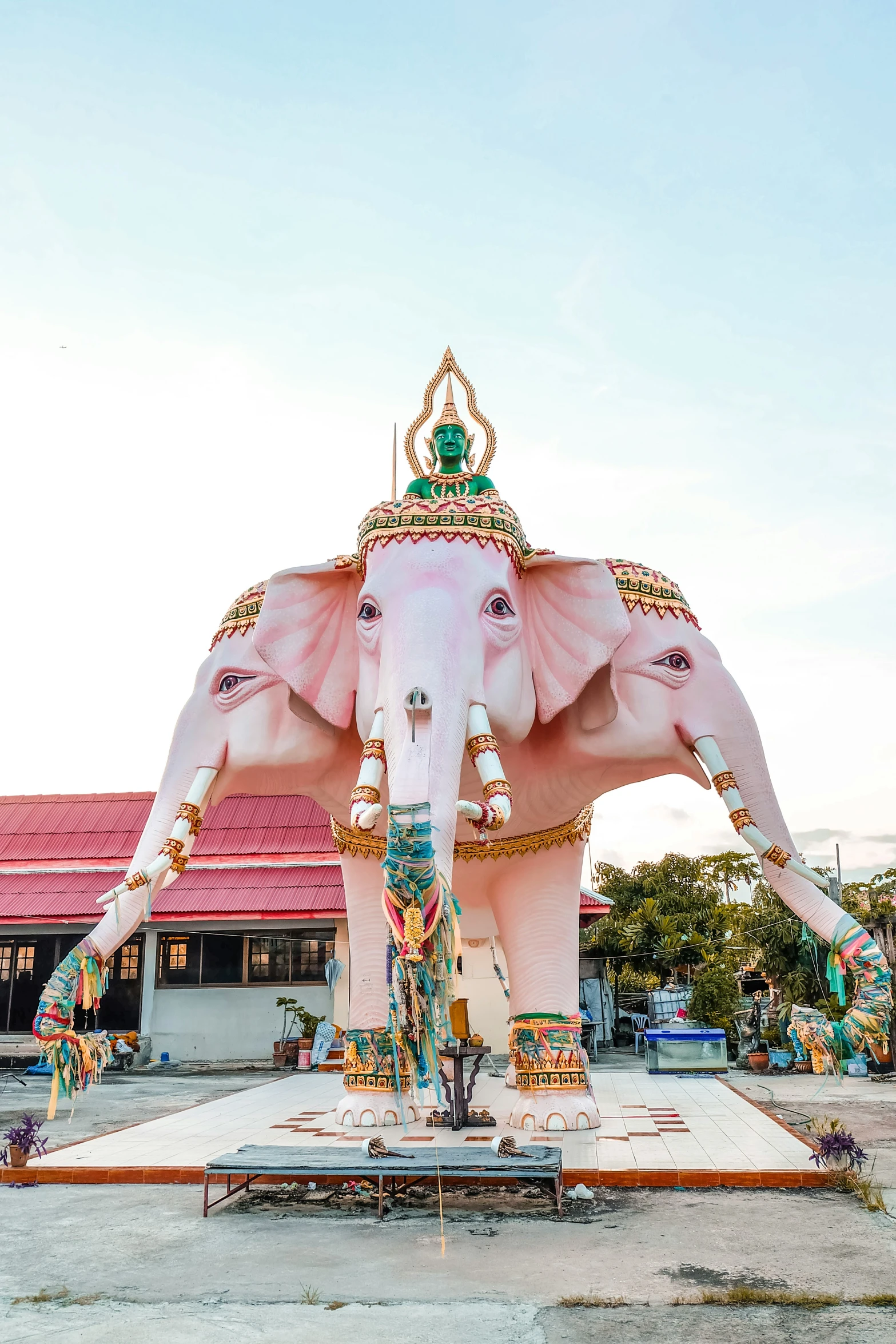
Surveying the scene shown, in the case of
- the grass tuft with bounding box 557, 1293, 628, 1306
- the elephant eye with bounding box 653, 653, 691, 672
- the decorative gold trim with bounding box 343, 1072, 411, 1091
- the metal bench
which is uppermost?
the elephant eye with bounding box 653, 653, 691, 672

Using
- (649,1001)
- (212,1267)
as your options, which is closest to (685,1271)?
(212,1267)

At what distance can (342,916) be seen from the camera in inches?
592

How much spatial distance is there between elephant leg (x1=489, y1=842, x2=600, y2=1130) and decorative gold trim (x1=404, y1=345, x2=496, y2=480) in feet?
10.3

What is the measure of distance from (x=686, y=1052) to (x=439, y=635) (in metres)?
8.89

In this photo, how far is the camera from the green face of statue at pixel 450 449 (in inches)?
340

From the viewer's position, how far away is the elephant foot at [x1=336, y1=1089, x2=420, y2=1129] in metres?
8.05

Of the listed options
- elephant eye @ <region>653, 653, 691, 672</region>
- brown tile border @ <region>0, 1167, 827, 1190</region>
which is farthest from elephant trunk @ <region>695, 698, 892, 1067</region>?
brown tile border @ <region>0, 1167, 827, 1190</region>

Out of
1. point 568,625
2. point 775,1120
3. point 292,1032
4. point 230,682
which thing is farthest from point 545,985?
point 292,1032

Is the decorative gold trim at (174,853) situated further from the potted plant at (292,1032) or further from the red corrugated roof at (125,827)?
the red corrugated roof at (125,827)

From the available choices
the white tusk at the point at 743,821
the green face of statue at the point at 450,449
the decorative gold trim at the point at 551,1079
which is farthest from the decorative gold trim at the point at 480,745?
the green face of statue at the point at 450,449

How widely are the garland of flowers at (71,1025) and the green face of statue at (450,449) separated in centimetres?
444

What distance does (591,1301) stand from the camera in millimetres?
4227

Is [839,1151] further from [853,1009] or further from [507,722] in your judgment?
[507,722]

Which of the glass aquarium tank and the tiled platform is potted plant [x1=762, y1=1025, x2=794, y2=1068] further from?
the tiled platform
